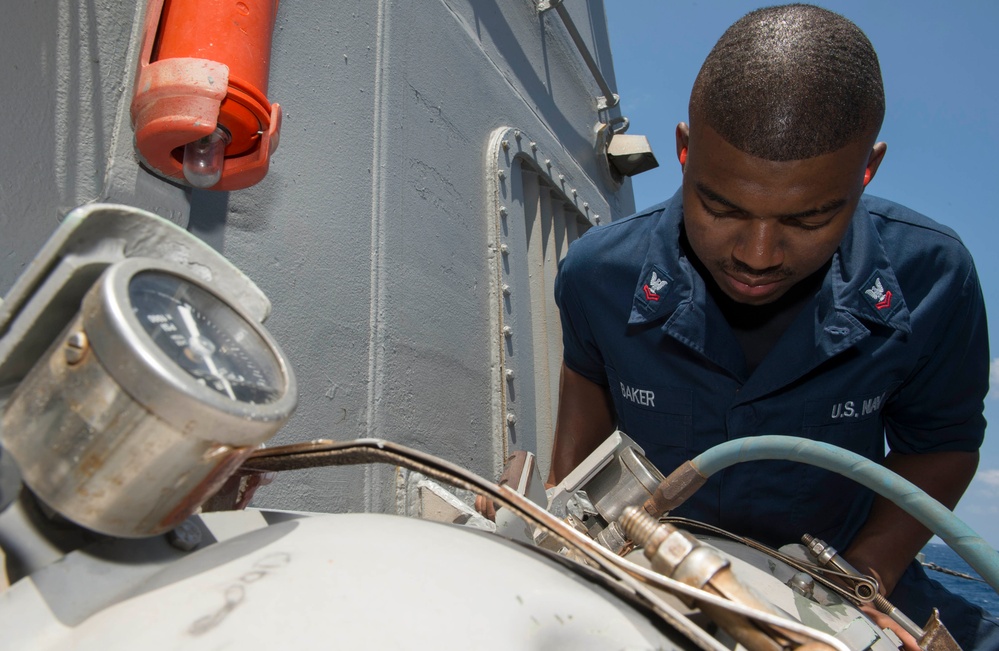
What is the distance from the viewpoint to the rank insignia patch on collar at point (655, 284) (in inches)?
62.7

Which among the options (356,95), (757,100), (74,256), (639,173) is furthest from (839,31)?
(639,173)

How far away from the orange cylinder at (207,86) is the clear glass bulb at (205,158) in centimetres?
1

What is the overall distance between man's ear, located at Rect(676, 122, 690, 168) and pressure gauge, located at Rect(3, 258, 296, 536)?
3.72ft

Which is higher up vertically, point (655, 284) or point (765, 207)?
point (765, 207)

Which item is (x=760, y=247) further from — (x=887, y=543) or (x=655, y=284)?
(x=887, y=543)

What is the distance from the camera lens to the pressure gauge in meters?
0.47

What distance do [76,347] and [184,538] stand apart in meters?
0.20

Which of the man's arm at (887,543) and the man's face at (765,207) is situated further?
the man's arm at (887,543)

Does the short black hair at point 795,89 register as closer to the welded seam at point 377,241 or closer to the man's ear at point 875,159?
the man's ear at point 875,159

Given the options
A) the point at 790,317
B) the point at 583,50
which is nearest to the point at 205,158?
the point at 790,317

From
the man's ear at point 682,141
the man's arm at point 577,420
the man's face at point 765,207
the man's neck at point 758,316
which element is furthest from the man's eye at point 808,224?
the man's arm at point 577,420

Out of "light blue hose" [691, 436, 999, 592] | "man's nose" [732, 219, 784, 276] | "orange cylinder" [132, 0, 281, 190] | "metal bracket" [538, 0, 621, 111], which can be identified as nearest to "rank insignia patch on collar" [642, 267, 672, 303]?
"man's nose" [732, 219, 784, 276]

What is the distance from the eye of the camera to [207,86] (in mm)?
935

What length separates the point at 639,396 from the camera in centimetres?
166
